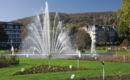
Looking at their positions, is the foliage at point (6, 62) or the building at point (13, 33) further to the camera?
the building at point (13, 33)

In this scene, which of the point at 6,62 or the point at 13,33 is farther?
the point at 13,33

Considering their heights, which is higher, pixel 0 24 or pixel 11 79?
pixel 0 24

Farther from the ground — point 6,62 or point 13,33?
point 13,33

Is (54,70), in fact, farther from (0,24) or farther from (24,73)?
(0,24)

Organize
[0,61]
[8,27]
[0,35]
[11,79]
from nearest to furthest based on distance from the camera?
[11,79] < [0,61] < [0,35] < [8,27]

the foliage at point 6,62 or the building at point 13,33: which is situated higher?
the building at point 13,33

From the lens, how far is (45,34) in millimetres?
29812

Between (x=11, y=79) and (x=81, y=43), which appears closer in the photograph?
(x=11, y=79)

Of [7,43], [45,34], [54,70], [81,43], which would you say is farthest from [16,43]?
[54,70]

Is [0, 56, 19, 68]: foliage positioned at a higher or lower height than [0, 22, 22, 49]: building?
lower

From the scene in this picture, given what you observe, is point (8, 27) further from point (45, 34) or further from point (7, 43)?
point (45, 34)

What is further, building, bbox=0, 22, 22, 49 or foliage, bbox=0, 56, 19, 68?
building, bbox=0, 22, 22, 49

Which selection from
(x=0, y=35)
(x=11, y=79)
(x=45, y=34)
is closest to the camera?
(x=11, y=79)

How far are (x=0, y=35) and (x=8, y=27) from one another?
13880mm
